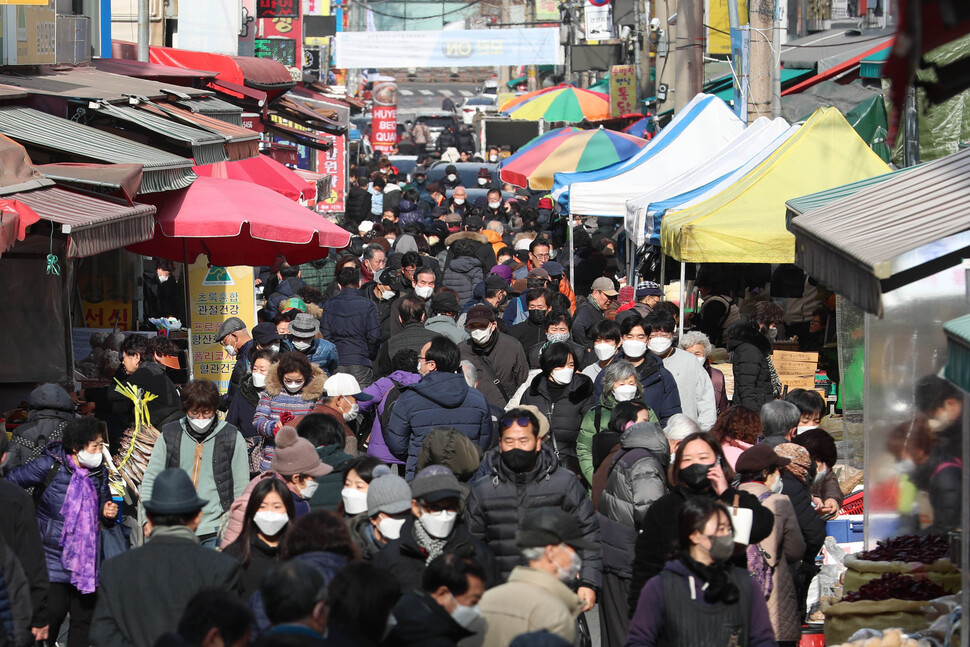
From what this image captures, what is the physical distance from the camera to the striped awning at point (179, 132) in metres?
11.3

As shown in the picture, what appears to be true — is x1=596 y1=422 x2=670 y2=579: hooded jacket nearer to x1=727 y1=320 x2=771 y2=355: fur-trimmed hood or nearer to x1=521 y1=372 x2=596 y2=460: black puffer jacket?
x1=521 y1=372 x2=596 y2=460: black puffer jacket

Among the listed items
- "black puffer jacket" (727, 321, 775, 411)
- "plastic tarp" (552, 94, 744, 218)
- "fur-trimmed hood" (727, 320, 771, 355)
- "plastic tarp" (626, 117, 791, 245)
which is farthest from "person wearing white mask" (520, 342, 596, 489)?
"plastic tarp" (552, 94, 744, 218)

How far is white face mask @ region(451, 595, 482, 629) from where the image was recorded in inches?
183

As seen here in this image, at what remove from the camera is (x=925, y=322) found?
7.68 m

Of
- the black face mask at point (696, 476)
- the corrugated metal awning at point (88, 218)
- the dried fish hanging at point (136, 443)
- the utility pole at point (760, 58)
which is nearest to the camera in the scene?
the black face mask at point (696, 476)

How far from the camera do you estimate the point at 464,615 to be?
4.68 m

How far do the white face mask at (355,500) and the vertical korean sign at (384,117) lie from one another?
3956cm

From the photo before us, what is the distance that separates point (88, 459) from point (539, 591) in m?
3.23

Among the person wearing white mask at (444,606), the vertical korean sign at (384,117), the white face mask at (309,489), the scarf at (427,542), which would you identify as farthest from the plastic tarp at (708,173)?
the vertical korean sign at (384,117)

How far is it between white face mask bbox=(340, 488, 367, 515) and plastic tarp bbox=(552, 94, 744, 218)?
10152 millimetres

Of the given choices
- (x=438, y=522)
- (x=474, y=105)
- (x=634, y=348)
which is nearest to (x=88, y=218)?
(x=634, y=348)

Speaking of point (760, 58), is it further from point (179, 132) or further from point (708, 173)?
point (179, 132)

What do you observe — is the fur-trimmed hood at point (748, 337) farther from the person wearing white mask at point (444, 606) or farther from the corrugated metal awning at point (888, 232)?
the person wearing white mask at point (444, 606)

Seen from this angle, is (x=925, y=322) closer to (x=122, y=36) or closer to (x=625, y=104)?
(x=122, y=36)
